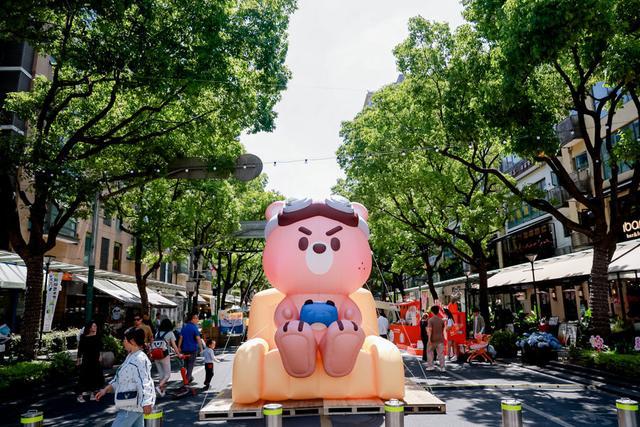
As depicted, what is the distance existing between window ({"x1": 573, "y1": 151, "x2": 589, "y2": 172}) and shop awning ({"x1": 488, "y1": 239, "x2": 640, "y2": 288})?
4.82m

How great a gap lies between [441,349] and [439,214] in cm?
1035

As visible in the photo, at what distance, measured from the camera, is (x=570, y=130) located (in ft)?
80.6

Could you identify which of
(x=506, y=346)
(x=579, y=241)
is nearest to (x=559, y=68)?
(x=506, y=346)

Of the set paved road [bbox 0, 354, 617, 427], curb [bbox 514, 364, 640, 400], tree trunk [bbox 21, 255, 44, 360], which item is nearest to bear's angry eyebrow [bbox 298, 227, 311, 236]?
paved road [bbox 0, 354, 617, 427]

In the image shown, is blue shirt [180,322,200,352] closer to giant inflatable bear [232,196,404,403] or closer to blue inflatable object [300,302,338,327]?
giant inflatable bear [232,196,404,403]

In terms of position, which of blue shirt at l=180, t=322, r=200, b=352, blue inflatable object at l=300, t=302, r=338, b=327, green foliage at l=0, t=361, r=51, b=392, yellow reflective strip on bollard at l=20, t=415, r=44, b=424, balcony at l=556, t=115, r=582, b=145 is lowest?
green foliage at l=0, t=361, r=51, b=392

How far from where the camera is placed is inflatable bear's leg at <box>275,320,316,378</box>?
5.94 m

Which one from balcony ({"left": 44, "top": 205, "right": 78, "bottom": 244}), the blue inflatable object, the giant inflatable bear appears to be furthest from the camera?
balcony ({"left": 44, "top": 205, "right": 78, "bottom": 244})

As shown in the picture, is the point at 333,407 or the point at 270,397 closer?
the point at 333,407

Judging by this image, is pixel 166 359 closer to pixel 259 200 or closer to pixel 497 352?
pixel 497 352

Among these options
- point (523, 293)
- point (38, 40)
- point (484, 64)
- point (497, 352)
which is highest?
point (484, 64)

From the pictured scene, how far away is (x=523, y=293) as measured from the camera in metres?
30.7

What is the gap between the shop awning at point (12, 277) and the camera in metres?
17.9

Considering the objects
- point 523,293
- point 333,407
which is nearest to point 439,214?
point 523,293
